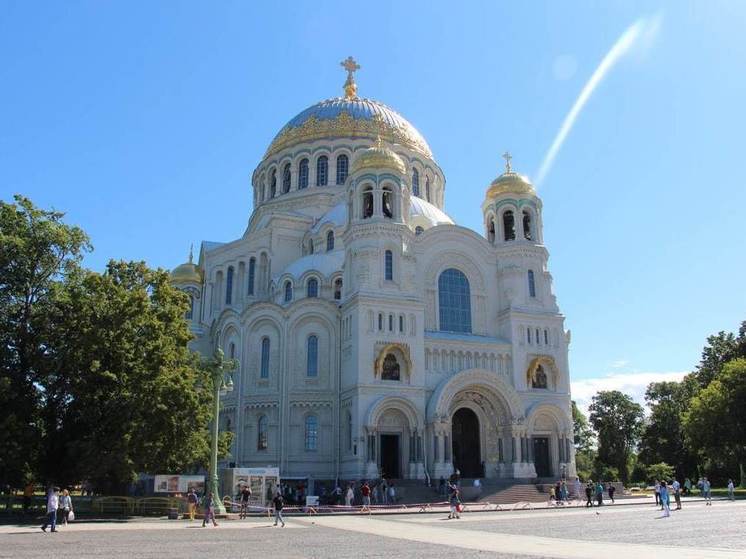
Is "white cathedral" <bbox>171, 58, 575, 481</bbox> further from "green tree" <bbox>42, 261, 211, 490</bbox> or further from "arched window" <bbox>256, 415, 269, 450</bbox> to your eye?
"green tree" <bbox>42, 261, 211, 490</bbox>

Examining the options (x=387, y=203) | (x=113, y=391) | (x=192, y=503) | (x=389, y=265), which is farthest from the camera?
(x=387, y=203)

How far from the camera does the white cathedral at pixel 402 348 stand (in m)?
36.2

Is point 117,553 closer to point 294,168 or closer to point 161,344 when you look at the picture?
point 161,344

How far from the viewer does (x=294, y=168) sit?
51.8 m

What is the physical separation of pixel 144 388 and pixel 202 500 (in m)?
4.72

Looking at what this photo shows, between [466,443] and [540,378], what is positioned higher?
[540,378]

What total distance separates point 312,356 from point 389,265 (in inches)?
253

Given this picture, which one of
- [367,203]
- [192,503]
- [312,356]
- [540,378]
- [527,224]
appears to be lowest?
[192,503]

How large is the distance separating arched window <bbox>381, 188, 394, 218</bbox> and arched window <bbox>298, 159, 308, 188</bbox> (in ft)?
39.6

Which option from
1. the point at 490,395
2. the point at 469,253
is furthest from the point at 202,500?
the point at 469,253

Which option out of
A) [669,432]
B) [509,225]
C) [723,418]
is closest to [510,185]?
[509,225]

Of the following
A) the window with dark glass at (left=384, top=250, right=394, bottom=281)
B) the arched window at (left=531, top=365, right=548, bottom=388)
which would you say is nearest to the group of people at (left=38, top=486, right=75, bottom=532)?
the window with dark glass at (left=384, top=250, right=394, bottom=281)

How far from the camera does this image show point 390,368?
36.6 m

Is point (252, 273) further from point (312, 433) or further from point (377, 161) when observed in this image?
point (312, 433)
